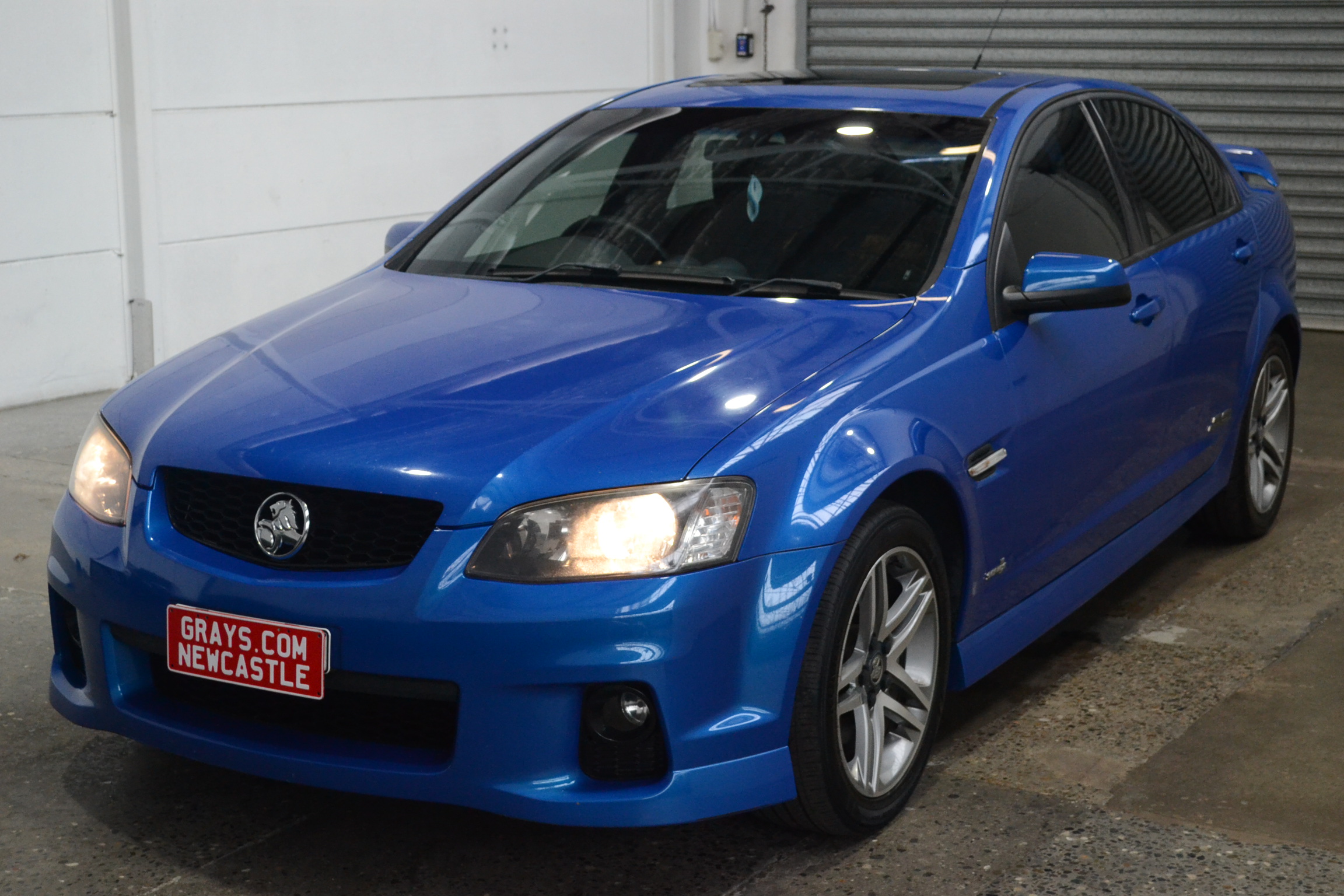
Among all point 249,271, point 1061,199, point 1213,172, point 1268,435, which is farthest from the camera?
point 249,271

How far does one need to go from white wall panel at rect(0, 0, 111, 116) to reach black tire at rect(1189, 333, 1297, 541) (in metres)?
4.92

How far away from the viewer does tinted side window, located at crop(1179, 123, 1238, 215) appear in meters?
4.94

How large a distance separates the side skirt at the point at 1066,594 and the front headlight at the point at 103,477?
5.60 ft

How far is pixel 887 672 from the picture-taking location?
3170mm

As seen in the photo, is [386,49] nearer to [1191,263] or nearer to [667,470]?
[1191,263]

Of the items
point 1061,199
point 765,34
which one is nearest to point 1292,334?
point 1061,199

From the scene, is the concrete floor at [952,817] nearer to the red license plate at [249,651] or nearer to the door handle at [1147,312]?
the red license plate at [249,651]

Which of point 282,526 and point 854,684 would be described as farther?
point 854,684

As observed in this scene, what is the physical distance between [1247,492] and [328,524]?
3.34m

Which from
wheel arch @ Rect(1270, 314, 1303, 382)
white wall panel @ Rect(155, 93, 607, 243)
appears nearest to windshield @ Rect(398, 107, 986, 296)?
wheel arch @ Rect(1270, 314, 1303, 382)

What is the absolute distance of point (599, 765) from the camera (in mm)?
2748

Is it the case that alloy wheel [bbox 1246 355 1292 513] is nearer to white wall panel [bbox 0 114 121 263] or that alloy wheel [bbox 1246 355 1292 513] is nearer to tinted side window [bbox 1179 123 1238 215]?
tinted side window [bbox 1179 123 1238 215]

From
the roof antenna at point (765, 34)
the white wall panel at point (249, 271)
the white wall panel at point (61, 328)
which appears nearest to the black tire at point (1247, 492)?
the white wall panel at point (249, 271)

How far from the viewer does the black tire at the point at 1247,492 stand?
5.04 metres
